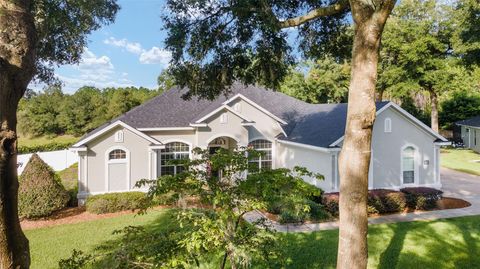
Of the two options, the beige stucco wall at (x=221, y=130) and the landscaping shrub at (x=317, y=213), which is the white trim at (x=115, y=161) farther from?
the landscaping shrub at (x=317, y=213)

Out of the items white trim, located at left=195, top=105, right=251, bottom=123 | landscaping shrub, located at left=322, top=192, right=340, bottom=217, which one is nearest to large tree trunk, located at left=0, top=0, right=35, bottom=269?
landscaping shrub, located at left=322, top=192, right=340, bottom=217

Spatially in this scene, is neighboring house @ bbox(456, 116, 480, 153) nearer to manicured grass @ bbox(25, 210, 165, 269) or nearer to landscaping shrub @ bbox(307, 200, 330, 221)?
landscaping shrub @ bbox(307, 200, 330, 221)

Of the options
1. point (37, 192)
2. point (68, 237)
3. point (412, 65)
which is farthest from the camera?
point (412, 65)

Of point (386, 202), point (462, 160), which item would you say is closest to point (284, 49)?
point (386, 202)

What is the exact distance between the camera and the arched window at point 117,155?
17084mm

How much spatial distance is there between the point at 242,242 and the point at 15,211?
9.65ft

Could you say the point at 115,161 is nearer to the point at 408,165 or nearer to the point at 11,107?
the point at 11,107

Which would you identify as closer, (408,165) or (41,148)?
(408,165)

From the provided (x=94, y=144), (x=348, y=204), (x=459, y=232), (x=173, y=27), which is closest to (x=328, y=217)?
(x=459, y=232)

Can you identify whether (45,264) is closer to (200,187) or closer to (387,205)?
(200,187)

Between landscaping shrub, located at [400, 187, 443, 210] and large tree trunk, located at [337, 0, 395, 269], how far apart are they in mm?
11371

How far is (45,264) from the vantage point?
370 inches

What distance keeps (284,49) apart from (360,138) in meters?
4.51

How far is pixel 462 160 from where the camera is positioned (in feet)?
100
